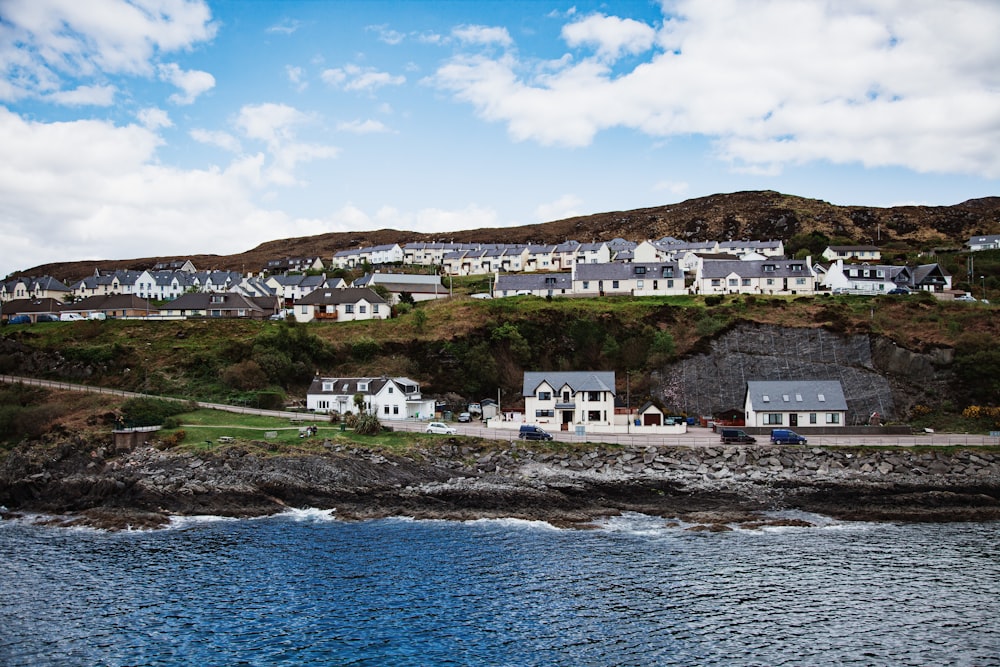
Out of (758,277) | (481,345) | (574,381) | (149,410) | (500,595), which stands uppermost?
(758,277)

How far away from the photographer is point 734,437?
5444cm

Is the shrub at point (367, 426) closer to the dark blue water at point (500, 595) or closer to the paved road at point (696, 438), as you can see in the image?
the paved road at point (696, 438)

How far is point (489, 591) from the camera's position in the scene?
1284 inches

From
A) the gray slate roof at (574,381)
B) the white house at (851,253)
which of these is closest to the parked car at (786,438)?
the gray slate roof at (574,381)

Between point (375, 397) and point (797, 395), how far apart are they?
1419 inches

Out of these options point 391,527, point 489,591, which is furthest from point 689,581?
point 391,527

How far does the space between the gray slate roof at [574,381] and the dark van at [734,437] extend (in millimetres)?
9726

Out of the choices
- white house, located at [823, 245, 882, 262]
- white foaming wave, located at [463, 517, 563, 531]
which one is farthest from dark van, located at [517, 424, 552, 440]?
white house, located at [823, 245, 882, 262]

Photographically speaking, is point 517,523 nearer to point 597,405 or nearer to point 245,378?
point 597,405

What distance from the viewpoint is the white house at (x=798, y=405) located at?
59000mm

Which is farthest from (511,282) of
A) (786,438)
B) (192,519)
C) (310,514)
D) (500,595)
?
(500,595)

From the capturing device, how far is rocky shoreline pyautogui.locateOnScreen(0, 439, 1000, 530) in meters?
44.8

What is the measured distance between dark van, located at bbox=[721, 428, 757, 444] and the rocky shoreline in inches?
92.0

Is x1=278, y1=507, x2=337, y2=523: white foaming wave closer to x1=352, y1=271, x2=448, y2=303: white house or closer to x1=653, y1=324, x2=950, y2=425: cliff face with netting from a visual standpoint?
x1=653, y1=324, x2=950, y2=425: cliff face with netting
